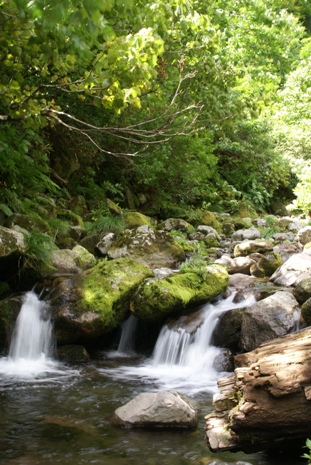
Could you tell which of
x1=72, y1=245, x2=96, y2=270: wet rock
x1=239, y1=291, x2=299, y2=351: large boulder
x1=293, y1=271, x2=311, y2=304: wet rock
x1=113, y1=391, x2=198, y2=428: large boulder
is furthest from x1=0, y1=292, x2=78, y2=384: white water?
x1=293, y1=271, x2=311, y2=304: wet rock

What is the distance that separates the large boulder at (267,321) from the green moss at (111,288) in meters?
2.08

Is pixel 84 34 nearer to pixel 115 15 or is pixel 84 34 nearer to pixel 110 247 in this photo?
pixel 115 15

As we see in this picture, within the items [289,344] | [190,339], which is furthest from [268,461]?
[190,339]

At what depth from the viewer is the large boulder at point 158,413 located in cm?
472

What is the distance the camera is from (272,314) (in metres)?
6.79

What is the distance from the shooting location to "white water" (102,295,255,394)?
21.4ft

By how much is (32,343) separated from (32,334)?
15cm

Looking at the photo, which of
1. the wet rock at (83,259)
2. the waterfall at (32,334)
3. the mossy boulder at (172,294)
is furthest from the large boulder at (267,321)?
the wet rock at (83,259)

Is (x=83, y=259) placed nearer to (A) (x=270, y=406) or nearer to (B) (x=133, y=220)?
(B) (x=133, y=220)

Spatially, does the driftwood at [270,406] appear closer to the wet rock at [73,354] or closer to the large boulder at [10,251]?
the wet rock at [73,354]

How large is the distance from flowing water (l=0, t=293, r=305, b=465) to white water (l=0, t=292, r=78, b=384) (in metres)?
0.02

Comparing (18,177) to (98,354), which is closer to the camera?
(98,354)

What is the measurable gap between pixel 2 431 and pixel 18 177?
629 centimetres

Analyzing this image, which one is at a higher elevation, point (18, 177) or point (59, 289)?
point (18, 177)
